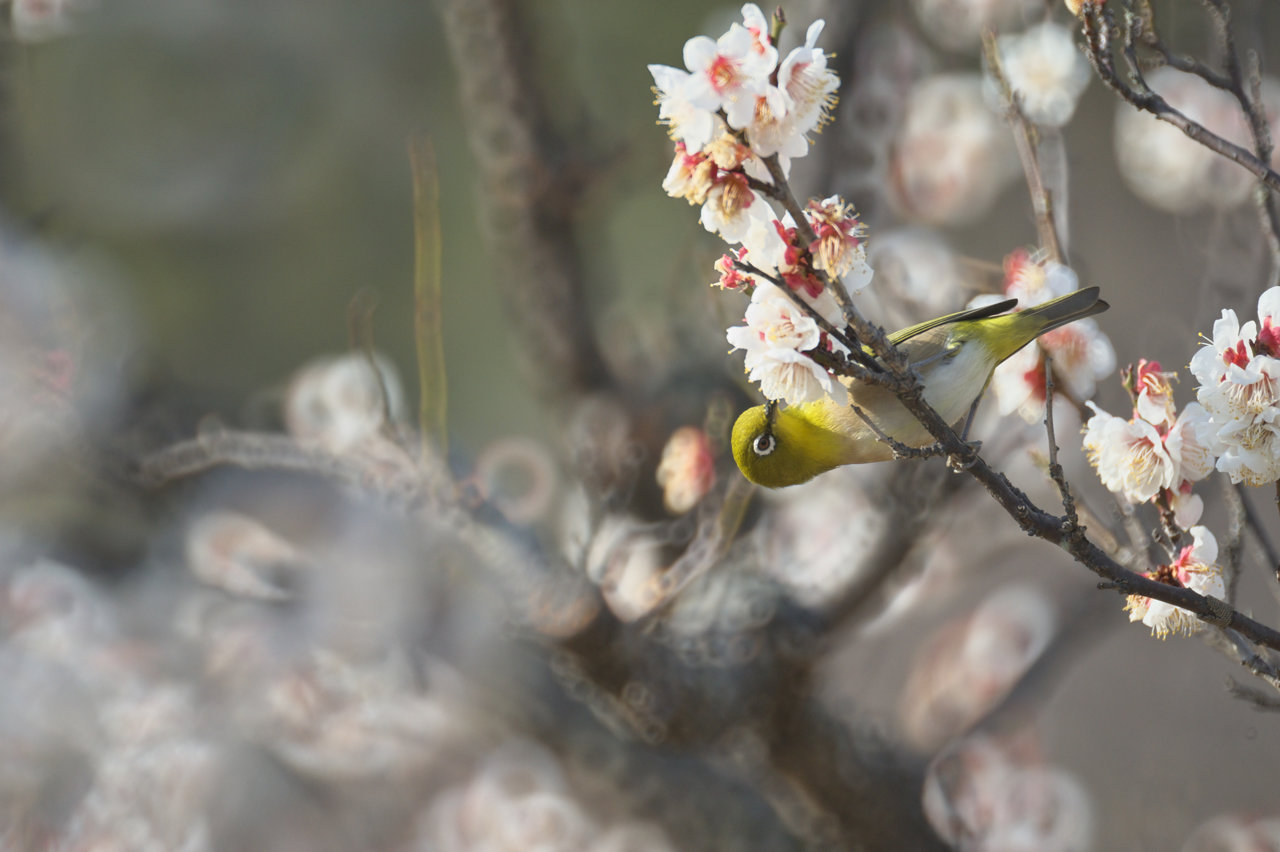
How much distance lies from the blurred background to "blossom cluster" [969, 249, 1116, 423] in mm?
47

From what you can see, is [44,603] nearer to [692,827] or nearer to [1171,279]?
[692,827]

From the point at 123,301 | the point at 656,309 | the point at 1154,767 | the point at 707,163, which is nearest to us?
the point at 707,163

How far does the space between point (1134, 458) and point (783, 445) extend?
0.16 metres

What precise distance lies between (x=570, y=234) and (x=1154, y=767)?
0.91m

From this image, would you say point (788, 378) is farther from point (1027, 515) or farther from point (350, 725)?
point (350, 725)

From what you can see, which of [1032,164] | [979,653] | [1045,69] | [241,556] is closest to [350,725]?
[241,556]

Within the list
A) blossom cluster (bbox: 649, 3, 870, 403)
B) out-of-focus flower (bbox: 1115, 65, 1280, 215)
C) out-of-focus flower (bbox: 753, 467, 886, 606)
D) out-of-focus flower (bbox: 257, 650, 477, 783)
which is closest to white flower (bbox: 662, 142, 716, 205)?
blossom cluster (bbox: 649, 3, 870, 403)

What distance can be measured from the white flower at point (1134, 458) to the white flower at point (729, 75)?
0.78 ft

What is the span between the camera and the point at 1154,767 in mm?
1071

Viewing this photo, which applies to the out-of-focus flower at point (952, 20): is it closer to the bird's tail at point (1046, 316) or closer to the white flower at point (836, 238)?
the bird's tail at point (1046, 316)

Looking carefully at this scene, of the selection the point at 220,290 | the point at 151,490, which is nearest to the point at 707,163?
the point at 151,490

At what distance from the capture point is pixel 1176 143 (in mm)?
1427

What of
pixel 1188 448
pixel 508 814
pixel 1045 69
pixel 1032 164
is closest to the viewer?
pixel 1188 448

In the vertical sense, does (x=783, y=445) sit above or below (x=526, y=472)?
above
